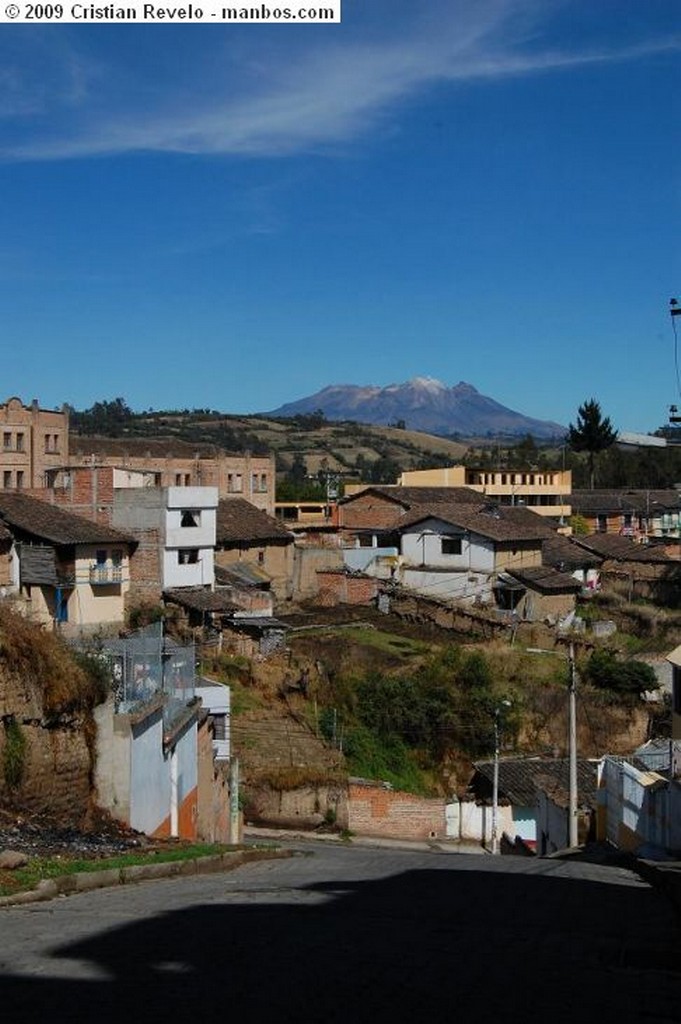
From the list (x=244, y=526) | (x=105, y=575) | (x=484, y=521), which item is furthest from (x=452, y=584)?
(x=105, y=575)

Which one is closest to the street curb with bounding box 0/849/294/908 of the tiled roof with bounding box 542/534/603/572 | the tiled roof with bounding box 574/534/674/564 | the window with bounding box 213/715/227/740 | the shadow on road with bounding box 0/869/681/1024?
the shadow on road with bounding box 0/869/681/1024

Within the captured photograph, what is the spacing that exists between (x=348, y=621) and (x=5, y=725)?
94.7 feet

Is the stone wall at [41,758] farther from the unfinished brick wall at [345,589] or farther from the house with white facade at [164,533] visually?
the unfinished brick wall at [345,589]

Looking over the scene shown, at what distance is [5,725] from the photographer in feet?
50.3

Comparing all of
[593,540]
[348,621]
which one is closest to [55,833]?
[348,621]

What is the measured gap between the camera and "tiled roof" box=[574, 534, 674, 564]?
5550 centimetres

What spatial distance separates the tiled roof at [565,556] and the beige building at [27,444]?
67.7 feet

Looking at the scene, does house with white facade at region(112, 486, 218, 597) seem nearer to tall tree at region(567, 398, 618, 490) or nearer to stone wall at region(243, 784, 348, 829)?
stone wall at region(243, 784, 348, 829)

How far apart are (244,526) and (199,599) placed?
367 inches

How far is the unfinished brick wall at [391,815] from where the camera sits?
29312mm

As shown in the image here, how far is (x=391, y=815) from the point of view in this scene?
96.9 feet

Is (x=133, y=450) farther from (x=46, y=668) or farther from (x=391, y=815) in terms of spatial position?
(x=46, y=668)

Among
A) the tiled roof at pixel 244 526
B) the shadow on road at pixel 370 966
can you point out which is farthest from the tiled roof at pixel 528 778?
the shadow on road at pixel 370 966

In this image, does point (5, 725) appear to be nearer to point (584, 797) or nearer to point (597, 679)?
point (584, 797)
